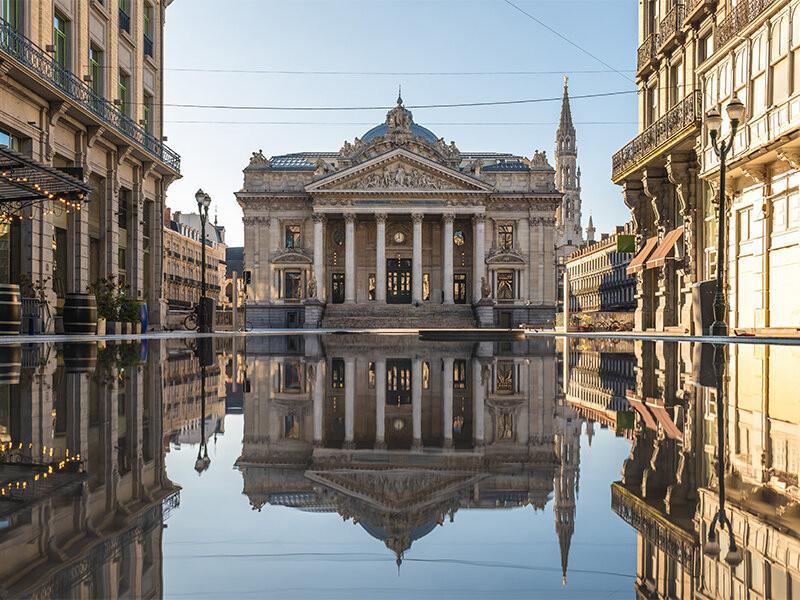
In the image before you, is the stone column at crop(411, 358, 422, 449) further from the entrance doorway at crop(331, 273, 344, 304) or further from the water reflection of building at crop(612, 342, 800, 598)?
the entrance doorway at crop(331, 273, 344, 304)

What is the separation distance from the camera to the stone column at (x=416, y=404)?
4.45 meters

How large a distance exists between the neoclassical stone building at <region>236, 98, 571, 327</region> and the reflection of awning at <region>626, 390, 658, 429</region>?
56477 mm

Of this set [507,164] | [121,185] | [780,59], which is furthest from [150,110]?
[507,164]

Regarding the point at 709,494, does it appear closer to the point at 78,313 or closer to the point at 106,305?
the point at 78,313

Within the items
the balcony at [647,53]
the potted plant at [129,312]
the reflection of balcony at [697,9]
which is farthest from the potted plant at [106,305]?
the balcony at [647,53]

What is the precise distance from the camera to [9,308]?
60.5 feet

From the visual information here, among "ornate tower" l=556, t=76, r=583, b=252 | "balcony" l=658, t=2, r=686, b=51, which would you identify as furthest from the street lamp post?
"ornate tower" l=556, t=76, r=583, b=252

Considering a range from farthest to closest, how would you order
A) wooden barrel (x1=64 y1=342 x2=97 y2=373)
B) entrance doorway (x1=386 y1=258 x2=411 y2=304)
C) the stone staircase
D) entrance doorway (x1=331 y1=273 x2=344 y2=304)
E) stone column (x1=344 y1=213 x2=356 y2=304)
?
entrance doorway (x1=331 y1=273 x2=344 y2=304) → entrance doorway (x1=386 y1=258 x2=411 y2=304) → stone column (x1=344 y1=213 x2=356 y2=304) → the stone staircase → wooden barrel (x1=64 y1=342 x2=97 y2=373)

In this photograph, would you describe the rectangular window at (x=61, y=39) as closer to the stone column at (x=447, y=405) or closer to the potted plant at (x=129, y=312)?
the potted plant at (x=129, y=312)

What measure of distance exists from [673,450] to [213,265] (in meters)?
115

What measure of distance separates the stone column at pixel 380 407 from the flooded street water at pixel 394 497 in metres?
0.04

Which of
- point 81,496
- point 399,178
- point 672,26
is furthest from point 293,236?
point 81,496

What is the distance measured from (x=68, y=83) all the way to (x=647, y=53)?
24276 mm

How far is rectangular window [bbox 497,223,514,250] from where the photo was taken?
68562 millimetres
